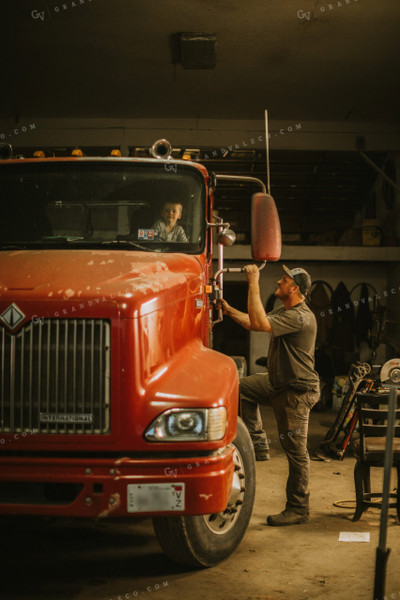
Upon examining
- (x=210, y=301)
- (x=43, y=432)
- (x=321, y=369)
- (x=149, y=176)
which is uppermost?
(x=149, y=176)

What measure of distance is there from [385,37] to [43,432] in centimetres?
783

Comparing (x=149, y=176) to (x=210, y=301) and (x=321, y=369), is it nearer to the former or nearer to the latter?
(x=210, y=301)

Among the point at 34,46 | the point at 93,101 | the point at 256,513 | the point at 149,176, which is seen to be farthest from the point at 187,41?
the point at 256,513

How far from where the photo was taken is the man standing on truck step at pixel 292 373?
498 centimetres

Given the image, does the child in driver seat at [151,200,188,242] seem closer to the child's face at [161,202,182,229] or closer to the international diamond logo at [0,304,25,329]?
the child's face at [161,202,182,229]

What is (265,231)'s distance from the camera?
4.55m

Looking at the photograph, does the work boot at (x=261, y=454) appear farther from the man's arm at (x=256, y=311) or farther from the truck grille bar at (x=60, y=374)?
the truck grille bar at (x=60, y=374)

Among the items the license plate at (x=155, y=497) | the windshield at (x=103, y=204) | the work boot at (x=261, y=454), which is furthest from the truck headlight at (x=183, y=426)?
the work boot at (x=261, y=454)

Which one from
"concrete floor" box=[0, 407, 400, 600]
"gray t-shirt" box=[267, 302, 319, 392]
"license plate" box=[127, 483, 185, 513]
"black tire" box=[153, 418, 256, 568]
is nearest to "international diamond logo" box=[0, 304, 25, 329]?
"license plate" box=[127, 483, 185, 513]

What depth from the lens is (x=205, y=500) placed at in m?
3.33

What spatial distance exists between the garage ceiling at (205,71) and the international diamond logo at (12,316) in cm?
616

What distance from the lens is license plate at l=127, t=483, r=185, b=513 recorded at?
10.7 feet

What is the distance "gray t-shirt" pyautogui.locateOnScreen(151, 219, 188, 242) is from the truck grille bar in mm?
1299

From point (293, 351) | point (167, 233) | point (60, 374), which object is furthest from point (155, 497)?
point (293, 351)
